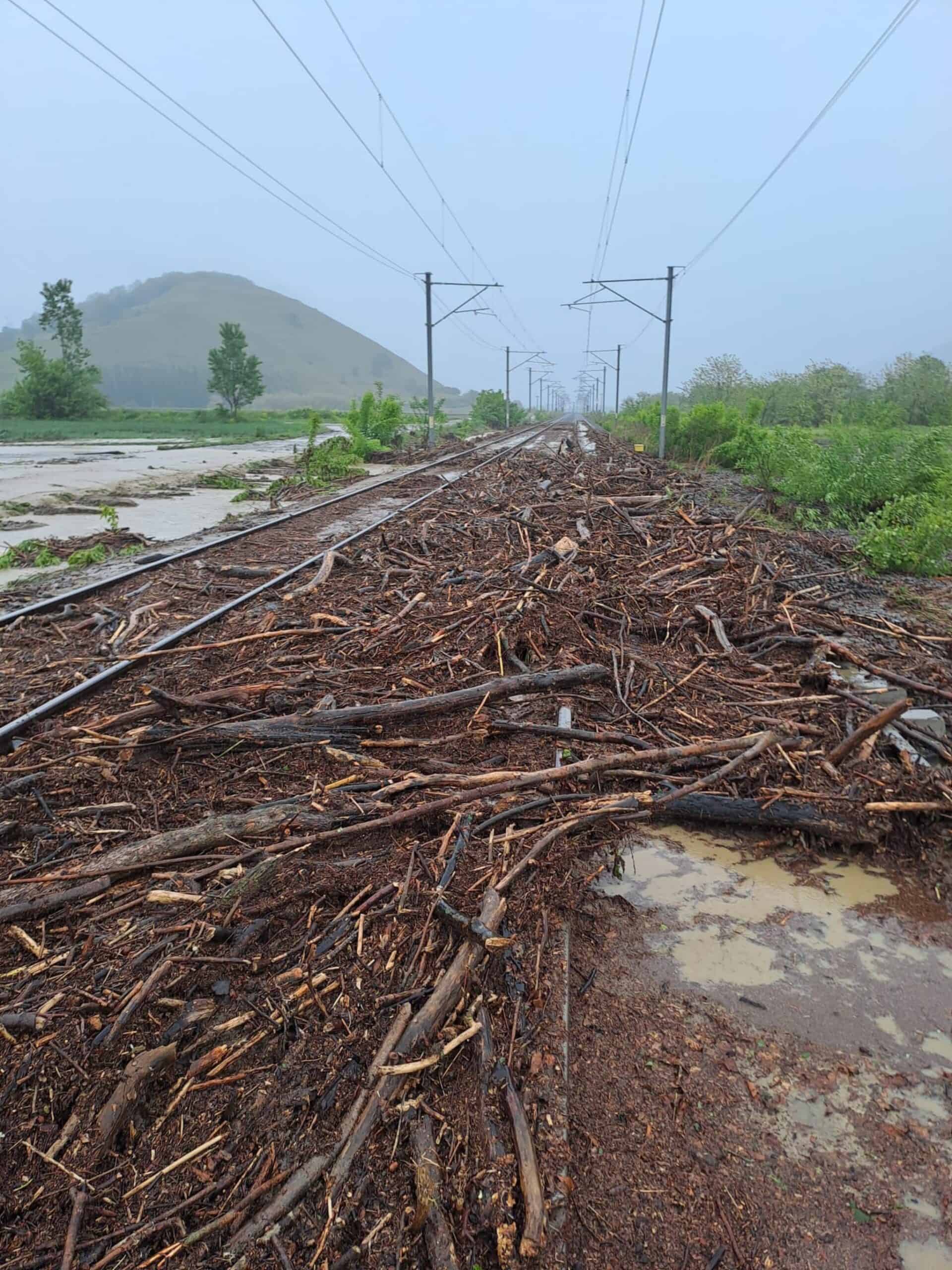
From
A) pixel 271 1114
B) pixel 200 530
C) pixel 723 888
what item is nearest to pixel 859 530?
pixel 723 888

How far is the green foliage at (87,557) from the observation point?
39.2 ft

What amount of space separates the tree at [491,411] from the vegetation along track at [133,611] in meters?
63.0

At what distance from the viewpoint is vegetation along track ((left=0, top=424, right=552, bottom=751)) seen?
258 inches

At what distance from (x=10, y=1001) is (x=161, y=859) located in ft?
3.02

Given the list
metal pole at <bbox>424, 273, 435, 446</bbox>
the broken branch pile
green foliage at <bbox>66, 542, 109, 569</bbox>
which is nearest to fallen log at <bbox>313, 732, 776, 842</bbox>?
the broken branch pile

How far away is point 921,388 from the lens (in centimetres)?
4341

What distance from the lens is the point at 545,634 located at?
23.2 feet

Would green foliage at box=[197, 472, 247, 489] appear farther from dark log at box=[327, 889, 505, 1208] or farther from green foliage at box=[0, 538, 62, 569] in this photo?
dark log at box=[327, 889, 505, 1208]

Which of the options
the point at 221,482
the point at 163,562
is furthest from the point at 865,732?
the point at 221,482

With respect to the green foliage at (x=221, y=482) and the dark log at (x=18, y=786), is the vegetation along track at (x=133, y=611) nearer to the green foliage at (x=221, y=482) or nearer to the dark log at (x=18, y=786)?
the dark log at (x=18, y=786)

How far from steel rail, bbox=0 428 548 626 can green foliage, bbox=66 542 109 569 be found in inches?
39.9

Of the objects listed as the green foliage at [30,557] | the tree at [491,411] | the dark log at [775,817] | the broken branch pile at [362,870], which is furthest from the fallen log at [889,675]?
the tree at [491,411]

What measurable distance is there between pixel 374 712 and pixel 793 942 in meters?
3.03

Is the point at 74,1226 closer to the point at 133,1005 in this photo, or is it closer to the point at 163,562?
the point at 133,1005
